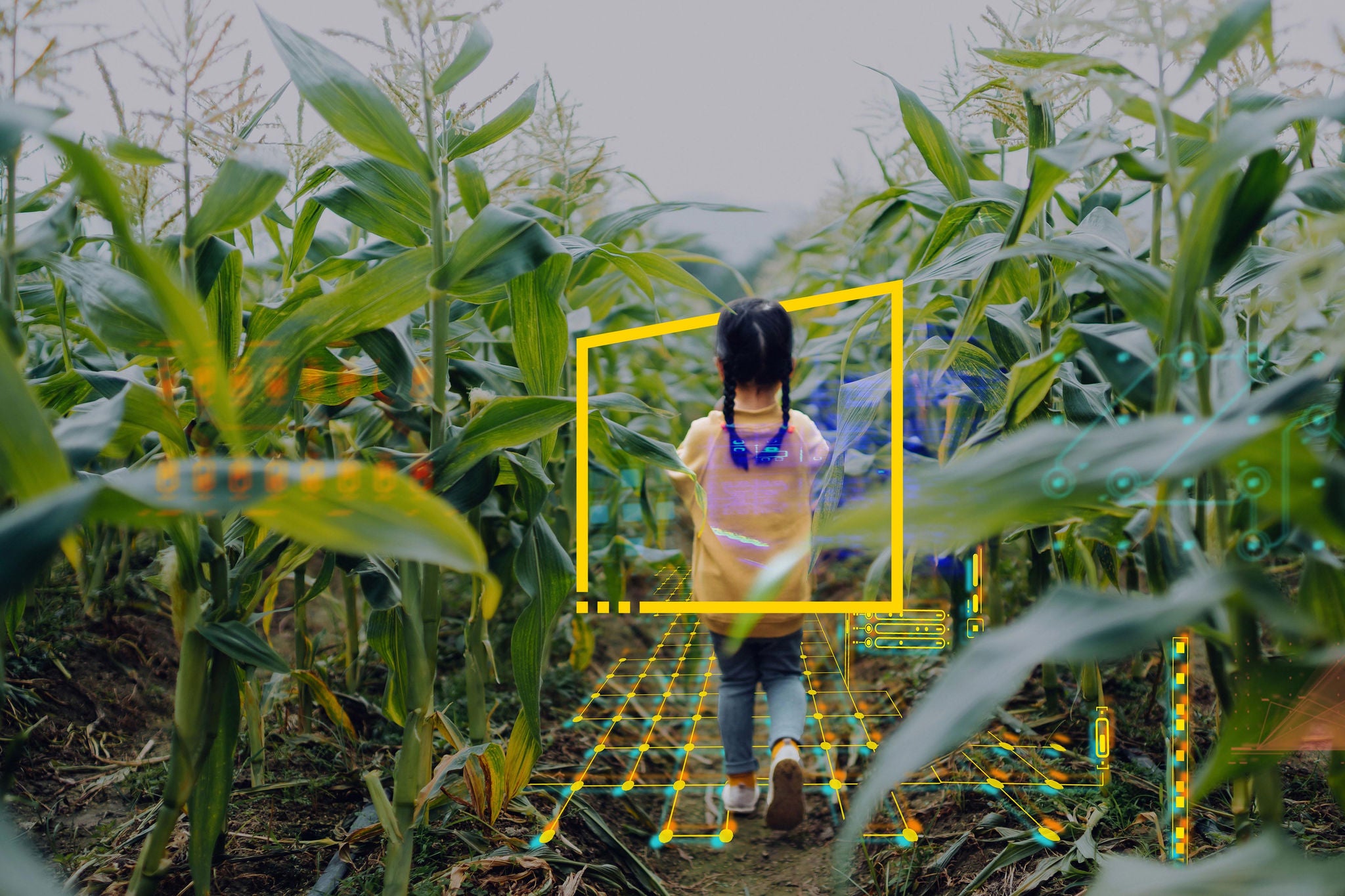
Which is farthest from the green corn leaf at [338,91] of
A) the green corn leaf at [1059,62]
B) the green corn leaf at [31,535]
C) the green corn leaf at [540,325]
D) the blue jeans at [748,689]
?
the blue jeans at [748,689]

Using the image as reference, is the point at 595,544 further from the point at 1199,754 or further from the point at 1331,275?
the point at 1331,275

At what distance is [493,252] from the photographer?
0.62 m

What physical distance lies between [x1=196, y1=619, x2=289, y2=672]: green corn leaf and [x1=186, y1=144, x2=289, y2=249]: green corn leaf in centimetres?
30

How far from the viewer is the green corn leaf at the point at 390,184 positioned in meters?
0.70

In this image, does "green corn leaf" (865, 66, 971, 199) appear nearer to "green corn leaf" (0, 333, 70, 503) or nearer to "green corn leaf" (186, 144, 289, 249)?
"green corn leaf" (186, 144, 289, 249)

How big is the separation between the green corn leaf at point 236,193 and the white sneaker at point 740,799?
0.93m

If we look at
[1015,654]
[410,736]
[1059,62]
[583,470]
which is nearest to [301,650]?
[410,736]

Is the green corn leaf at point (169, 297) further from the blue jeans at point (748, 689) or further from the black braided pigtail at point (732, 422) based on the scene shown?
the blue jeans at point (748, 689)

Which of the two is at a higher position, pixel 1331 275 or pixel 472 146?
pixel 472 146

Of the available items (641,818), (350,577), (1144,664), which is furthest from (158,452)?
(1144,664)

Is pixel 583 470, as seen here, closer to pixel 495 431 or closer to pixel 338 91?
pixel 495 431

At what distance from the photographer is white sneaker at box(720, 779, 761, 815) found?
1.07 meters

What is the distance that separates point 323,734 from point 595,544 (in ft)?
1.89

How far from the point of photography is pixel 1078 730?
984mm
